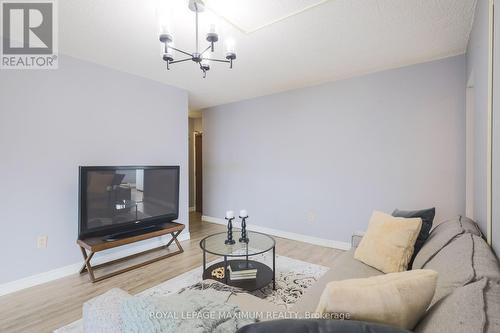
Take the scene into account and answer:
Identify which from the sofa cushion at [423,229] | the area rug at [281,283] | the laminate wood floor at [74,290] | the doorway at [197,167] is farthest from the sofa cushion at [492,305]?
the doorway at [197,167]

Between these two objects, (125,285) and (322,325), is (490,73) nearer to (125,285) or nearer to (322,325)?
(322,325)

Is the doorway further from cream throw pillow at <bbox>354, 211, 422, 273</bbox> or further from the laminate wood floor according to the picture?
cream throw pillow at <bbox>354, 211, 422, 273</bbox>

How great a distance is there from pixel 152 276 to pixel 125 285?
0.28m

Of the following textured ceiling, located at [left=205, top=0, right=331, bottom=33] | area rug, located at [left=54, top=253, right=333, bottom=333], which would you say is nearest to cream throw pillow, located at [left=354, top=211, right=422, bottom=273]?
area rug, located at [left=54, top=253, right=333, bottom=333]

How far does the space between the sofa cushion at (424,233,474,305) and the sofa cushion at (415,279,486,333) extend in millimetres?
77

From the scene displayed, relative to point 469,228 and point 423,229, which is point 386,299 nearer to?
point 469,228

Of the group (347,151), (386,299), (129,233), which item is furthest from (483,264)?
(129,233)

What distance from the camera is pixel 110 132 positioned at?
301 cm

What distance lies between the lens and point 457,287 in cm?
91

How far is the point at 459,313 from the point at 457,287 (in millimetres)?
257

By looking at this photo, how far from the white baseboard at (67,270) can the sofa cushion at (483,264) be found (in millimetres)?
3419

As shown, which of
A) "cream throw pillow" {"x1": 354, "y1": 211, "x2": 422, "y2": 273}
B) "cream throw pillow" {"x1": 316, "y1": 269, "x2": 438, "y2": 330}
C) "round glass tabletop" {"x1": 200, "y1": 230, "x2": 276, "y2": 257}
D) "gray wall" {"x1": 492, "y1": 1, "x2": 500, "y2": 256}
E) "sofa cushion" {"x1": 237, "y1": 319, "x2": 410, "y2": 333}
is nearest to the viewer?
"sofa cushion" {"x1": 237, "y1": 319, "x2": 410, "y2": 333}

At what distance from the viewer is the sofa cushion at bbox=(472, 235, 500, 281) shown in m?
0.89

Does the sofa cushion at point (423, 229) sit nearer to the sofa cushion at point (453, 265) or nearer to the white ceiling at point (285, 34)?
the sofa cushion at point (453, 265)
